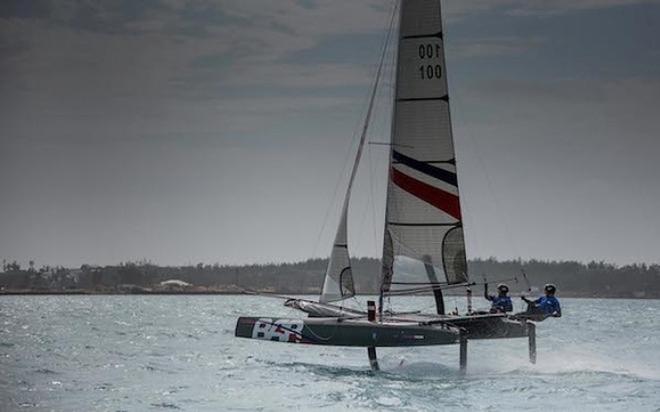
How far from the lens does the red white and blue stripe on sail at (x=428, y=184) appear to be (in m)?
31.5

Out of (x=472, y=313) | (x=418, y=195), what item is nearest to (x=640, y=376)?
(x=472, y=313)

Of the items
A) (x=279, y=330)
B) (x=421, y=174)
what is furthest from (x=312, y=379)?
(x=421, y=174)

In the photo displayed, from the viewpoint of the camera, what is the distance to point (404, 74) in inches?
1235

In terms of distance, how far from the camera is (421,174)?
103 feet

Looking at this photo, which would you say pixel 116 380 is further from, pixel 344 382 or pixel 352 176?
pixel 352 176

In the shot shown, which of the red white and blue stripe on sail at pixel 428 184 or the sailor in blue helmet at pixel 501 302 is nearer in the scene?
the sailor in blue helmet at pixel 501 302

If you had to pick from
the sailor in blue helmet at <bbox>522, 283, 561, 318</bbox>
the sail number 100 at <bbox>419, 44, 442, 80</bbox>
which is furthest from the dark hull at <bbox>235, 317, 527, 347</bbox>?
the sail number 100 at <bbox>419, 44, 442, 80</bbox>

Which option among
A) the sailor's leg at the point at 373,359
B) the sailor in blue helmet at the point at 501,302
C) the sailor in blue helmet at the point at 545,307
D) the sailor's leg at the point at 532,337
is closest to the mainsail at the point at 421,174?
the sailor in blue helmet at the point at 501,302

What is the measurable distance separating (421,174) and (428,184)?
35cm

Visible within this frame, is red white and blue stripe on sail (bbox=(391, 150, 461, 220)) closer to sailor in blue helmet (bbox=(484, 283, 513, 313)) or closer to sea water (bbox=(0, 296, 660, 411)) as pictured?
sailor in blue helmet (bbox=(484, 283, 513, 313))

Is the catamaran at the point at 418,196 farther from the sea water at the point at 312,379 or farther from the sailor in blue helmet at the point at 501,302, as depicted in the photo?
the sea water at the point at 312,379

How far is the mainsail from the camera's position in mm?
31359

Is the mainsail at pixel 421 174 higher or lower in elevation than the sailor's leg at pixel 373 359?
higher

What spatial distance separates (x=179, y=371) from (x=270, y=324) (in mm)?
3844
